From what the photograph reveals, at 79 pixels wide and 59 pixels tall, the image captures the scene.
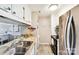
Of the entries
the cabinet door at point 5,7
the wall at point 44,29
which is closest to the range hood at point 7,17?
the cabinet door at point 5,7

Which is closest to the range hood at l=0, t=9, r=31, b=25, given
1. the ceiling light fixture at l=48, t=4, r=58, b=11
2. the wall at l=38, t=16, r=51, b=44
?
the wall at l=38, t=16, r=51, b=44

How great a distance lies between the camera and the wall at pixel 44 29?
1.33 metres

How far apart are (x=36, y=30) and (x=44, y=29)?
107 mm

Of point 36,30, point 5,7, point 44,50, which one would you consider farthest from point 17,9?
point 44,50

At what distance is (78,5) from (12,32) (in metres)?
0.88

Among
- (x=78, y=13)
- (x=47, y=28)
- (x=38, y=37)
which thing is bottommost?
(x=38, y=37)

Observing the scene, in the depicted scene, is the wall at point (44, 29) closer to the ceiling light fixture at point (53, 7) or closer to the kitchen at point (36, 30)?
the kitchen at point (36, 30)

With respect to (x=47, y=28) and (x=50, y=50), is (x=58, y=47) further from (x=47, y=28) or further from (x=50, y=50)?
(x=47, y=28)

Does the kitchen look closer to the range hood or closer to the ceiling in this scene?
the ceiling

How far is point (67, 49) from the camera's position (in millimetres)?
1289

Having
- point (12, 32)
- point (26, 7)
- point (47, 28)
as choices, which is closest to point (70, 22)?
point (47, 28)

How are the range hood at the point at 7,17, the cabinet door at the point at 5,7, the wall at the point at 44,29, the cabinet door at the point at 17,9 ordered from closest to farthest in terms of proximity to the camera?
the range hood at the point at 7,17
the cabinet door at the point at 5,7
the cabinet door at the point at 17,9
the wall at the point at 44,29

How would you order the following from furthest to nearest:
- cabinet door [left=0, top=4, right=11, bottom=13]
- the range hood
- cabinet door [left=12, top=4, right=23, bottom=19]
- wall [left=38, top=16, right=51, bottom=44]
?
wall [left=38, top=16, right=51, bottom=44] < cabinet door [left=12, top=4, right=23, bottom=19] < cabinet door [left=0, top=4, right=11, bottom=13] < the range hood

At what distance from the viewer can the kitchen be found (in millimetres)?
1276
